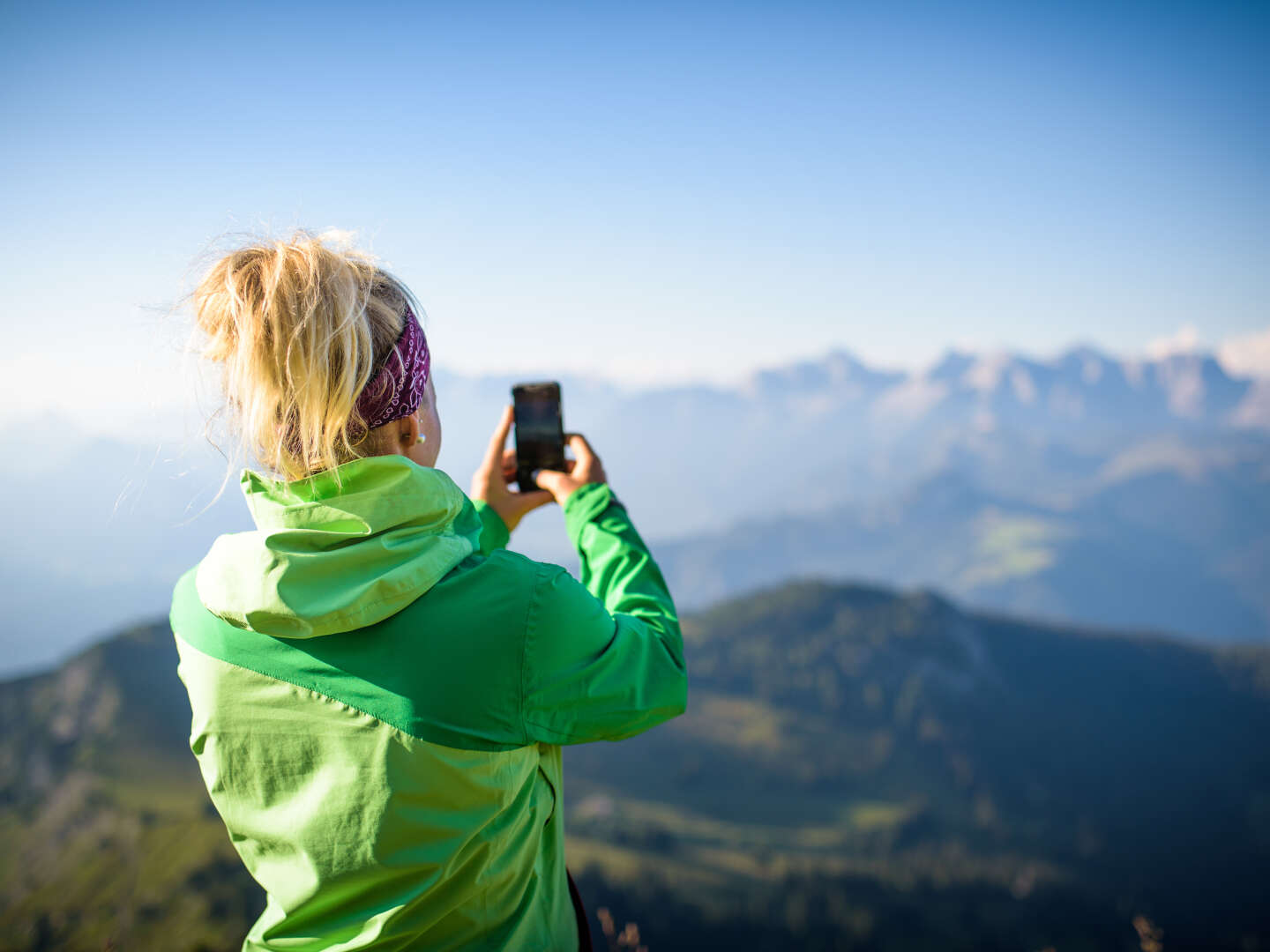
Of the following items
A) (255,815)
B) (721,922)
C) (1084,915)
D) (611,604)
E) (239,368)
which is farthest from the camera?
(1084,915)

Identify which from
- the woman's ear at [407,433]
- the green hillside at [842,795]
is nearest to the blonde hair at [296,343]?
the woman's ear at [407,433]

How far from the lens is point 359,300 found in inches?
69.7

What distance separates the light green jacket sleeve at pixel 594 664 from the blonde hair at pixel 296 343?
22.5 inches

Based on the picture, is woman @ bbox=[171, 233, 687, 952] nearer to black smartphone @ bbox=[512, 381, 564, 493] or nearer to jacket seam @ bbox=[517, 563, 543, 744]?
jacket seam @ bbox=[517, 563, 543, 744]

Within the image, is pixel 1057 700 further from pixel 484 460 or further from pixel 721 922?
pixel 484 460

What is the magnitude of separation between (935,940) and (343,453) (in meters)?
102

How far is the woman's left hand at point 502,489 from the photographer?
2.83m

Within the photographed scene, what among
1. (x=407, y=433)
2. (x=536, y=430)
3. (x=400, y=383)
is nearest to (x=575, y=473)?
(x=536, y=430)

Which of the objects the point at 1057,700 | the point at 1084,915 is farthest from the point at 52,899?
the point at 1057,700

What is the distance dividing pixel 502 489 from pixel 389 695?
1.21 meters

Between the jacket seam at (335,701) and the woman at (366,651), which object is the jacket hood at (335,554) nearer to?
the woman at (366,651)

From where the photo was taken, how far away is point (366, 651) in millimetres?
1745

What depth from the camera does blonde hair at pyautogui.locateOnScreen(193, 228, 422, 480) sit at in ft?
5.61

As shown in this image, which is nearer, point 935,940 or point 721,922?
point 721,922
